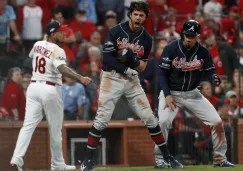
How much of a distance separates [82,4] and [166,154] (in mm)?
7994

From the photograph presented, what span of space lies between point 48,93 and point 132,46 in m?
1.64

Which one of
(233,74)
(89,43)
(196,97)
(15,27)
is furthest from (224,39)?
(196,97)

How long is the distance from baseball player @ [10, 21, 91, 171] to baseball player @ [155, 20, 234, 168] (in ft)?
4.89

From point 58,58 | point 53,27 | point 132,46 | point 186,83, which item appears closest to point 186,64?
point 186,83

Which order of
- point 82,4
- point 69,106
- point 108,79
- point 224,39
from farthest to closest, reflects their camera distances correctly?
point 82,4
point 224,39
point 69,106
point 108,79

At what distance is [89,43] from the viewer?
17.2 m

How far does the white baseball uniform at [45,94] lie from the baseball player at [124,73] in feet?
3.75

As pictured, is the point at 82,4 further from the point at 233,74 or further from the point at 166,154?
the point at 166,154

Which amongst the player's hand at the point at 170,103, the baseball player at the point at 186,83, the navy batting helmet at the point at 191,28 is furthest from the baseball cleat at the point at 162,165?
the navy batting helmet at the point at 191,28

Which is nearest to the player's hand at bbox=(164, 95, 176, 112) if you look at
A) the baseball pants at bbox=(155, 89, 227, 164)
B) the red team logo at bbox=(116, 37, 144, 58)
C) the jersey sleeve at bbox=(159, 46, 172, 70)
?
the baseball pants at bbox=(155, 89, 227, 164)

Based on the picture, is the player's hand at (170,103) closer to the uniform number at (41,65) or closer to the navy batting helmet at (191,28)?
the navy batting helmet at (191,28)

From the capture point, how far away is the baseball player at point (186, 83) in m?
11.3

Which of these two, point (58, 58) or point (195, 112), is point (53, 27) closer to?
point (58, 58)

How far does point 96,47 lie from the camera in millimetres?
16891
